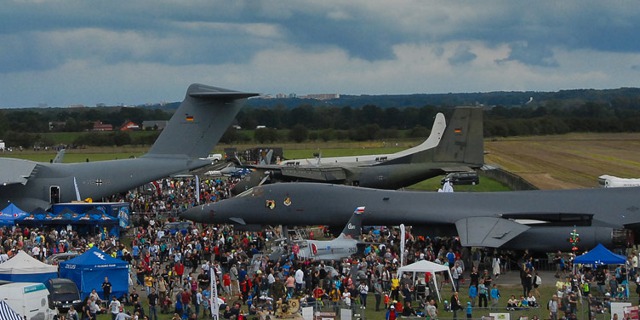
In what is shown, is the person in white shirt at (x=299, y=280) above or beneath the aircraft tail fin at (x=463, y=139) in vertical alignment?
beneath

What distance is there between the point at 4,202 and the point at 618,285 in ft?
85.0

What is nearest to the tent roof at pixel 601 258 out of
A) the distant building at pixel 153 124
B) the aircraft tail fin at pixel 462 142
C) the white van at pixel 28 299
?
the white van at pixel 28 299

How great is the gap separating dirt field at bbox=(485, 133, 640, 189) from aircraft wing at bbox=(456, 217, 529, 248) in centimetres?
2639

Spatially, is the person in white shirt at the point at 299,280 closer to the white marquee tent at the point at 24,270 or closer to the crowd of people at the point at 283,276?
the crowd of people at the point at 283,276

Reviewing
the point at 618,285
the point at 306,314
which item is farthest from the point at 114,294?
the point at 618,285

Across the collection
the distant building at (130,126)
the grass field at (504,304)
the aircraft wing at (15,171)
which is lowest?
the grass field at (504,304)

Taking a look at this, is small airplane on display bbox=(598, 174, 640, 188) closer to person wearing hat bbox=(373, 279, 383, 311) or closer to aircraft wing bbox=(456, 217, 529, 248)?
aircraft wing bbox=(456, 217, 529, 248)

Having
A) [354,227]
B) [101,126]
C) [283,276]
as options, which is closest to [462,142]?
[354,227]

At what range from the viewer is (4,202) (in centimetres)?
4269

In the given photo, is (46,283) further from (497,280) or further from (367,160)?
(367,160)

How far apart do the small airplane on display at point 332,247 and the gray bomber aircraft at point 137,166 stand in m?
13.5

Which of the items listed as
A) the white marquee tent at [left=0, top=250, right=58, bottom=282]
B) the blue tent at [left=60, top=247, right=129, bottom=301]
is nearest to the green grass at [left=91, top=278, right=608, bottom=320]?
the blue tent at [left=60, top=247, right=129, bottom=301]

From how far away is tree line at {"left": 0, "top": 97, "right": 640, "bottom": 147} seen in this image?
125 meters

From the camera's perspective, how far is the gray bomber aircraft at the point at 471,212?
106ft
